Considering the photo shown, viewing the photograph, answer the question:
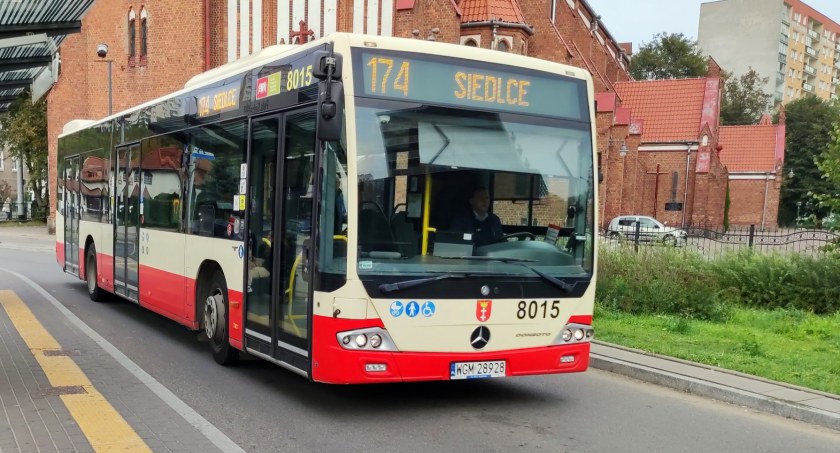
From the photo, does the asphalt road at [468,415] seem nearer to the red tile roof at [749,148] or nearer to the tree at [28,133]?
the tree at [28,133]

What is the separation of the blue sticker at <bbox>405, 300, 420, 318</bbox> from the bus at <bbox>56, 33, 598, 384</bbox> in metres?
0.01

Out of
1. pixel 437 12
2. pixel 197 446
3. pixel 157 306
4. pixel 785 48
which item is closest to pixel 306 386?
pixel 197 446

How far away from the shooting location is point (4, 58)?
1193 centimetres

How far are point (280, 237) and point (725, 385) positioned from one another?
178 inches

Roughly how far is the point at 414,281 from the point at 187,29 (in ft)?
81.2

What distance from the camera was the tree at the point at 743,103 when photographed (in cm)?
7200

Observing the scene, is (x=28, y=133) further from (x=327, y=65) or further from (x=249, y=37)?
(x=327, y=65)

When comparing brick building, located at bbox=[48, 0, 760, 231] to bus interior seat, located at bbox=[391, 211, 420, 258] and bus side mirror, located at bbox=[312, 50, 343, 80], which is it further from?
bus side mirror, located at bbox=[312, 50, 343, 80]

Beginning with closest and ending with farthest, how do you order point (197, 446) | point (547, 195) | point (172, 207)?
point (197, 446), point (547, 195), point (172, 207)

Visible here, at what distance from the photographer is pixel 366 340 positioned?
A: 5305 mm

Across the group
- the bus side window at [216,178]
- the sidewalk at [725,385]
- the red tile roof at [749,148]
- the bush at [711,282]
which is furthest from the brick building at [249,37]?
the red tile roof at [749,148]

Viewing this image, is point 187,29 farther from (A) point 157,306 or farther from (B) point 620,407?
(B) point 620,407

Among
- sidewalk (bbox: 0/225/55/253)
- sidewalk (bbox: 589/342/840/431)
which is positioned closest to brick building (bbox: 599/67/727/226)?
sidewalk (bbox: 0/225/55/253)

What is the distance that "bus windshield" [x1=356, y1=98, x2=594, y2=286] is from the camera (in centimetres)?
534
